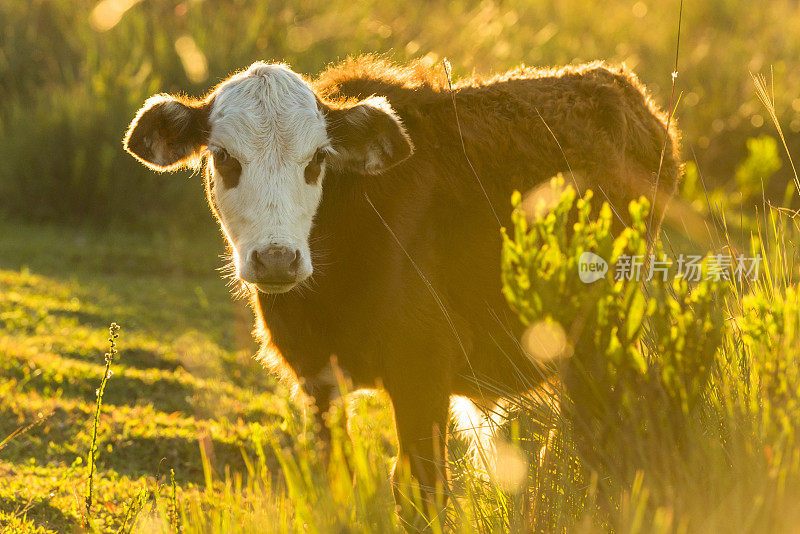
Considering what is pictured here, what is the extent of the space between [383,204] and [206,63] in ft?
25.9

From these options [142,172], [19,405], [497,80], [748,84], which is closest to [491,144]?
[497,80]

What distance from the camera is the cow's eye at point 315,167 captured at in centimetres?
371

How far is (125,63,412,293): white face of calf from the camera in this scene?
11.2 ft

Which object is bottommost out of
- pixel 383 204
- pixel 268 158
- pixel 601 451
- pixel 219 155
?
pixel 601 451

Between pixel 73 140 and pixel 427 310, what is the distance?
305 inches

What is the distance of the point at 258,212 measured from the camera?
11.4 feet

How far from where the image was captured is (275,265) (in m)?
3.31

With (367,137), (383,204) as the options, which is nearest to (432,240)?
(383,204)

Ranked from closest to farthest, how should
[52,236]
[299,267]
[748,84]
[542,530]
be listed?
1. [542,530]
2. [299,267]
3. [52,236]
4. [748,84]

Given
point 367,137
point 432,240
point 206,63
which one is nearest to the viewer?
point 367,137

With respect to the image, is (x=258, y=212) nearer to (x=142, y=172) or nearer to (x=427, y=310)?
(x=427, y=310)

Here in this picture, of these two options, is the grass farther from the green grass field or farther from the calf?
the calf

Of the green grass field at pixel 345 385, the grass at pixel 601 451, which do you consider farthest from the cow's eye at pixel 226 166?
the grass at pixel 601 451

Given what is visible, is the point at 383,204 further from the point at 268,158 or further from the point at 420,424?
the point at 420,424
